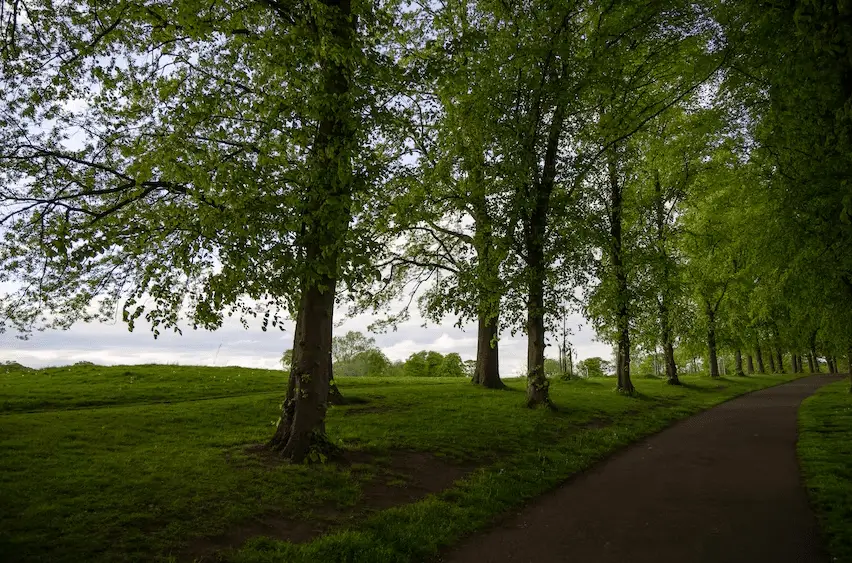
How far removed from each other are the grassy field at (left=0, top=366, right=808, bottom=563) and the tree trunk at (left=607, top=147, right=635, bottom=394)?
5.08m

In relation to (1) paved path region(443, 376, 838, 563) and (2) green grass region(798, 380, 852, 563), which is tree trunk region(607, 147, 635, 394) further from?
(1) paved path region(443, 376, 838, 563)

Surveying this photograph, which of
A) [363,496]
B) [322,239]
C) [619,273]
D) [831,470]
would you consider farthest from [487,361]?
[322,239]

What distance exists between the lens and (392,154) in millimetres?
17891

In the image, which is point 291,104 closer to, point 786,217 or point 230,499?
point 230,499

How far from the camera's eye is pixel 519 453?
44.8 feet

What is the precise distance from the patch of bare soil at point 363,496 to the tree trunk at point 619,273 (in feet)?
41.5

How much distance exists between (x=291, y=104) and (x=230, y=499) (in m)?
8.21

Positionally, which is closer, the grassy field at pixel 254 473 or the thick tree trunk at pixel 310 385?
the grassy field at pixel 254 473

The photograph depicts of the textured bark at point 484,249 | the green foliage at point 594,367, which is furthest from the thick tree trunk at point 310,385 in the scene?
the green foliage at point 594,367

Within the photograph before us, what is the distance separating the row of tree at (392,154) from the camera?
10.5 meters

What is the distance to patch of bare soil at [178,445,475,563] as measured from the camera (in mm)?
7570

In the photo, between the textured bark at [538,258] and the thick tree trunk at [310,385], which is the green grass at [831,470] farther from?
the thick tree trunk at [310,385]

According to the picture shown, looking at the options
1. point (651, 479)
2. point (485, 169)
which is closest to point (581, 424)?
point (651, 479)

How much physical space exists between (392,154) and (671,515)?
547 inches
